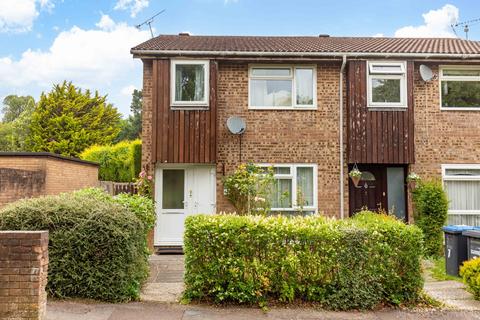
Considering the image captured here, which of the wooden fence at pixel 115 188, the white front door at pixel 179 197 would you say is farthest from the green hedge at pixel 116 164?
the white front door at pixel 179 197

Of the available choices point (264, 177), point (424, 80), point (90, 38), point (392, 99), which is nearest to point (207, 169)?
point (264, 177)

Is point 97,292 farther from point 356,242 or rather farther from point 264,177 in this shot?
point 264,177

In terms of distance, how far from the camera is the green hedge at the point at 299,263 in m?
A: 5.87

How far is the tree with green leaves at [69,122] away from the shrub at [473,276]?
30.6 meters

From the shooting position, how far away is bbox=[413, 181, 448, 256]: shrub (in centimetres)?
1027

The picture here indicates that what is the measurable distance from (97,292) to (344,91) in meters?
8.23

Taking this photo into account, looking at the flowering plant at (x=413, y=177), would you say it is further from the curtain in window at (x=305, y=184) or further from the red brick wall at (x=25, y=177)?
the red brick wall at (x=25, y=177)

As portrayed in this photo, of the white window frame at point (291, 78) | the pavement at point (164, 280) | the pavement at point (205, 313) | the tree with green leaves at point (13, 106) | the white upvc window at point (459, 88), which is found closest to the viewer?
the pavement at point (205, 313)

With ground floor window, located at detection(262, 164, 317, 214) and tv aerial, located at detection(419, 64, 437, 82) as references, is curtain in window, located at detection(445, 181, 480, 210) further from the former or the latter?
ground floor window, located at detection(262, 164, 317, 214)

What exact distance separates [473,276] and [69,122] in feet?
106

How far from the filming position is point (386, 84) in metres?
11.2

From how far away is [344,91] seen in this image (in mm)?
Answer: 11266

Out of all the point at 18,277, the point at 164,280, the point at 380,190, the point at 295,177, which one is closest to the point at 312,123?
the point at 295,177

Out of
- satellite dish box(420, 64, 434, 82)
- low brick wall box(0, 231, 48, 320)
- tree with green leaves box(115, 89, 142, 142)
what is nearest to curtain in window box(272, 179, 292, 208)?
satellite dish box(420, 64, 434, 82)
